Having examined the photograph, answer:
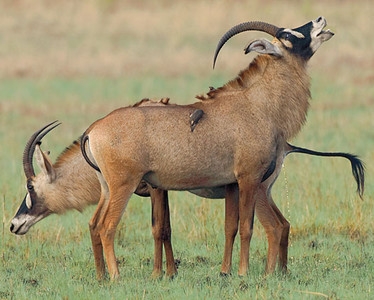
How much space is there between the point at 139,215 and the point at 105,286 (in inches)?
127

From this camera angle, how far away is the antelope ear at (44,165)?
8219 mm

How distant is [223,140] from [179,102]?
12588 millimetres

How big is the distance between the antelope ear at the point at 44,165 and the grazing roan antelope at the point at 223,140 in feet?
3.01

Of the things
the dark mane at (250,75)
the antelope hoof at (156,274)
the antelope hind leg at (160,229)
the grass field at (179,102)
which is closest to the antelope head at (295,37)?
the dark mane at (250,75)

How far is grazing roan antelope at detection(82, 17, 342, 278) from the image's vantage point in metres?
7.16

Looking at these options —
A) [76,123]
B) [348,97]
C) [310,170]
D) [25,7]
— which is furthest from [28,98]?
[25,7]

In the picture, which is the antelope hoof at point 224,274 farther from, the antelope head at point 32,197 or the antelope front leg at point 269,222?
the antelope head at point 32,197

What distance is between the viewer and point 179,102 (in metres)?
19.8

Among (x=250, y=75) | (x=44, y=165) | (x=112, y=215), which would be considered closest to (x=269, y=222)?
(x=250, y=75)

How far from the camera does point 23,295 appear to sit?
6938 mm

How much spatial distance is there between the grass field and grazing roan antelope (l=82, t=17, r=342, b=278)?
2.09 ft

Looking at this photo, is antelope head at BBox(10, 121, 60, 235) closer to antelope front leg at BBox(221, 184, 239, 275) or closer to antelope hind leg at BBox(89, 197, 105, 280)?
antelope hind leg at BBox(89, 197, 105, 280)

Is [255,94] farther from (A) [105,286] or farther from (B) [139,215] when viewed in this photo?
(B) [139,215]

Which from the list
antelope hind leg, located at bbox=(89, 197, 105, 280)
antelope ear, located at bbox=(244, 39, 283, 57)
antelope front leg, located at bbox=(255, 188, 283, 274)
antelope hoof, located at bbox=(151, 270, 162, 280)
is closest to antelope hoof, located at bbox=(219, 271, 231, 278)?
antelope front leg, located at bbox=(255, 188, 283, 274)
